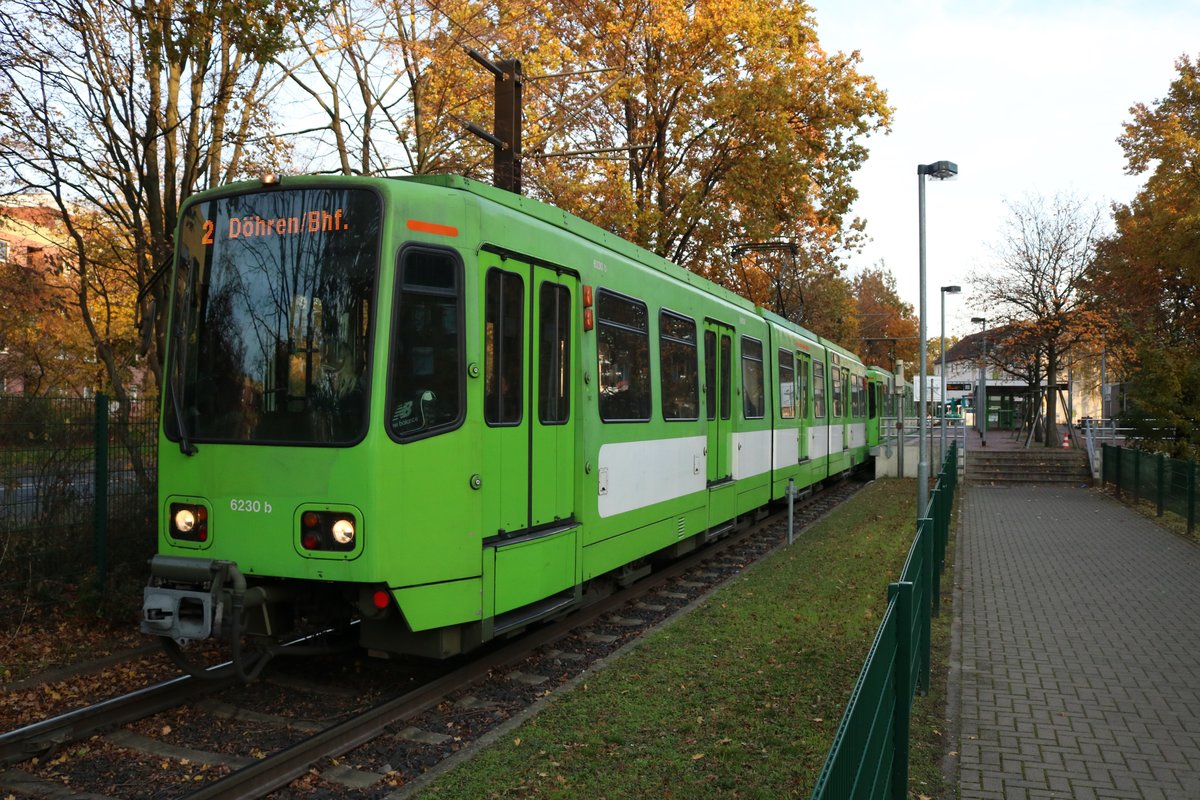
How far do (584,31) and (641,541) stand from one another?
15.3 meters

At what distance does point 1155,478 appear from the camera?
18125 millimetres

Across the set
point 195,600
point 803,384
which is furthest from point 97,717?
point 803,384

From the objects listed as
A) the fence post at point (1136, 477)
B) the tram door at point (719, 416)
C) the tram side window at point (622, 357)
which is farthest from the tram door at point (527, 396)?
the fence post at point (1136, 477)

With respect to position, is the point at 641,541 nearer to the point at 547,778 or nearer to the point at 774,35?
the point at 547,778

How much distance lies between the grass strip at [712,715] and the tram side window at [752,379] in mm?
3850

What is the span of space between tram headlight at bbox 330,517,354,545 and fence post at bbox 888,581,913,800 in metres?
3.12

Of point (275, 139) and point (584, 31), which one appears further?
point (584, 31)

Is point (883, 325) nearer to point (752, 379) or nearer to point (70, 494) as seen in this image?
point (752, 379)

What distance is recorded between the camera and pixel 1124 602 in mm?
9977

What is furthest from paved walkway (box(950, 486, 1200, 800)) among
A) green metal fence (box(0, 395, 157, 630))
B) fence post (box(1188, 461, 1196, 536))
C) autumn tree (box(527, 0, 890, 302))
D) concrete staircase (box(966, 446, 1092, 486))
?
concrete staircase (box(966, 446, 1092, 486))

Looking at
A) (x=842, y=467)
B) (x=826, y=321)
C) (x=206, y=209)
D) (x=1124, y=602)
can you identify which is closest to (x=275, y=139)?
(x=206, y=209)

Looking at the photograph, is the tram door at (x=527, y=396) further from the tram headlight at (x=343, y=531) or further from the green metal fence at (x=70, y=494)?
the green metal fence at (x=70, y=494)

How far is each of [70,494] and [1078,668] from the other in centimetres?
868

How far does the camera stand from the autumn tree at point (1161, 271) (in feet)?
64.2
